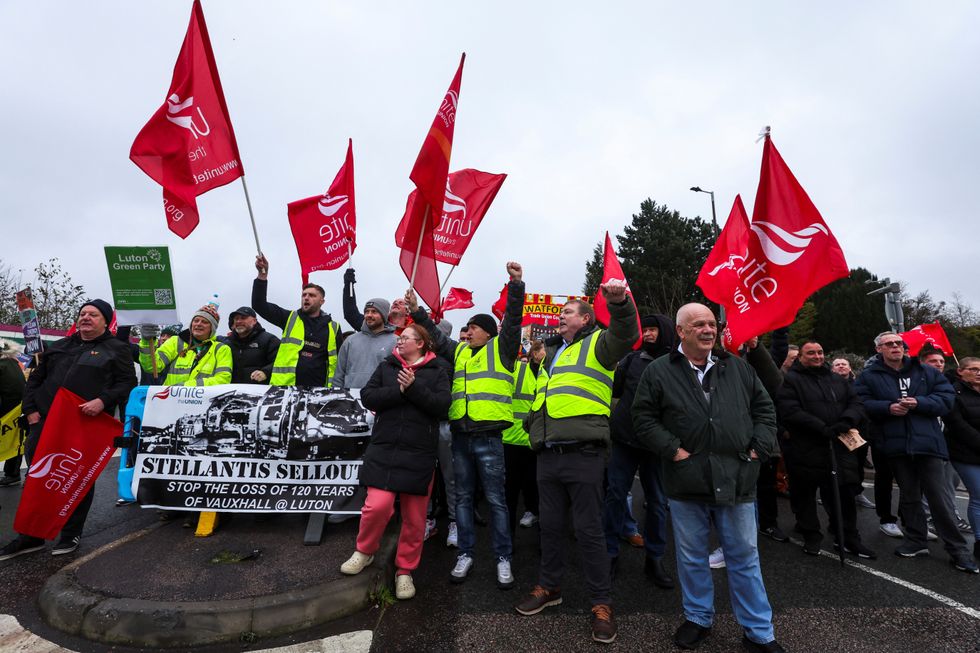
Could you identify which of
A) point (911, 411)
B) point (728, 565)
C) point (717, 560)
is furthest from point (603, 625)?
point (911, 411)

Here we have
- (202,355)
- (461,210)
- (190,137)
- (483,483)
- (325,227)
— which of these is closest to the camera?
(483,483)

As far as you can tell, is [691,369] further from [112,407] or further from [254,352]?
[112,407]

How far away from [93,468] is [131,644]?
2091mm

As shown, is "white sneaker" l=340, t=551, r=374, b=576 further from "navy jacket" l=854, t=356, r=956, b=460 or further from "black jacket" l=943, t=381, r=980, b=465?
"black jacket" l=943, t=381, r=980, b=465

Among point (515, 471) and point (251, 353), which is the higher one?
point (251, 353)

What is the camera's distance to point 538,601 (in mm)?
3400

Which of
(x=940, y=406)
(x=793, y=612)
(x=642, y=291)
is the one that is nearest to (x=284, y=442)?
(x=793, y=612)

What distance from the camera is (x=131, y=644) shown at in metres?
3.06

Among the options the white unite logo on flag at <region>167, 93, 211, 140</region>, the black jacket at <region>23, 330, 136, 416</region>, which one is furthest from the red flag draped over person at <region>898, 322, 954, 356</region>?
the black jacket at <region>23, 330, 136, 416</region>

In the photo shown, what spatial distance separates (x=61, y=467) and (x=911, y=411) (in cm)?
767

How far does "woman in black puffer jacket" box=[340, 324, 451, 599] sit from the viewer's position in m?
3.66

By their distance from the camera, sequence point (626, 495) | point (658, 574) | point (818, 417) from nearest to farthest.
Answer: point (658, 574), point (626, 495), point (818, 417)

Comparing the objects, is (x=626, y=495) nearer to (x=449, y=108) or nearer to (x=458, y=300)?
(x=449, y=108)

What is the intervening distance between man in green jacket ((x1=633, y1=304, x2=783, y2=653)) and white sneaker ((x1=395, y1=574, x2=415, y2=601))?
1.77m
